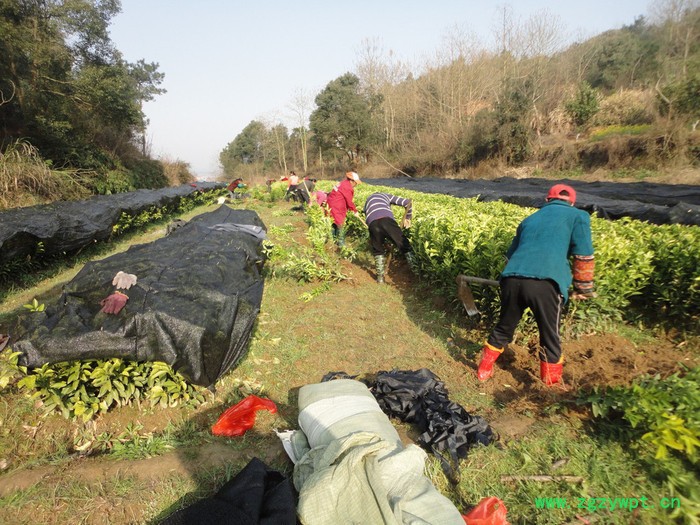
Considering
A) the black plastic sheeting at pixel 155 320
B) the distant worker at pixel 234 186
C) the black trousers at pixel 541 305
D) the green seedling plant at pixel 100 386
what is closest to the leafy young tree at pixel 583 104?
the distant worker at pixel 234 186

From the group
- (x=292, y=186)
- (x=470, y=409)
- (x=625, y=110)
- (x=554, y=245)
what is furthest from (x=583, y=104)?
(x=470, y=409)

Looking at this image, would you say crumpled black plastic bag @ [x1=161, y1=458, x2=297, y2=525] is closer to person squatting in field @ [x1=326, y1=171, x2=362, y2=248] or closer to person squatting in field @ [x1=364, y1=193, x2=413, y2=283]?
person squatting in field @ [x1=364, y1=193, x2=413, y2=283]

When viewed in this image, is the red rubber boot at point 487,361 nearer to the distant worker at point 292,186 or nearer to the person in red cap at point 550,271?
the person in red cap at point 550,271

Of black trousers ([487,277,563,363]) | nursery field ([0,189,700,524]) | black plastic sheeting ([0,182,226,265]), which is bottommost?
nursery field ([0,189,700,524])

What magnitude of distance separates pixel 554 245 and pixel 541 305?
527 mm

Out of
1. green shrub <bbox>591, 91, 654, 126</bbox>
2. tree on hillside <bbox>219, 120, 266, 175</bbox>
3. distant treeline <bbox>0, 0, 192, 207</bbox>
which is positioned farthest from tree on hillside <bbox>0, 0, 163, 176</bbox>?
tree on hillside <bbox>219, 120, 266, 175</bbox>

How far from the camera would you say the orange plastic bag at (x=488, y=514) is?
1.71 meters

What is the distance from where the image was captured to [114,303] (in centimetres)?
282

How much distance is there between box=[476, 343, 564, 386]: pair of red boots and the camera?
2959 millimetres

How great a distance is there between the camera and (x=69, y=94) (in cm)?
1526

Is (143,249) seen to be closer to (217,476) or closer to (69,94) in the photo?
(217,476)

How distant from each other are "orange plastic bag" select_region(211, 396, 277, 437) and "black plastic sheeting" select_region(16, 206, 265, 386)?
397 mm

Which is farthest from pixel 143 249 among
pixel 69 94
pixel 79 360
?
pixel 69 94

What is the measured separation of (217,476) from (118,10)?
2656cm
